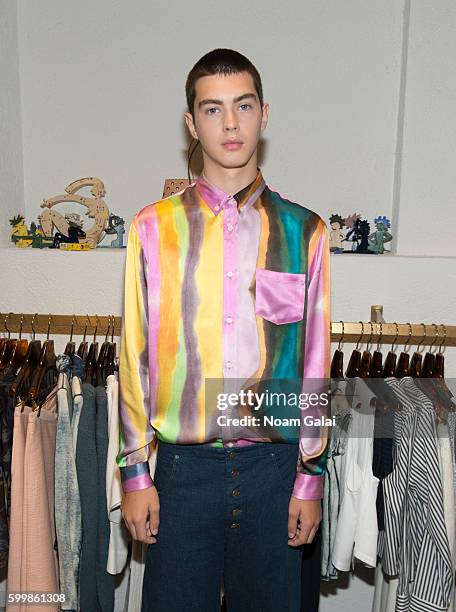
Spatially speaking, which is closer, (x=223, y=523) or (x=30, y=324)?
(x=223, y=523)

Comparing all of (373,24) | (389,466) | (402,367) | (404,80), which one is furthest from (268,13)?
(389,466)

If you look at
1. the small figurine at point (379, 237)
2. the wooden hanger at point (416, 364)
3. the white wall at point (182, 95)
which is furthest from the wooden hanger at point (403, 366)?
the white wall at point (182, 95)

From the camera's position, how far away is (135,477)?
1.24m

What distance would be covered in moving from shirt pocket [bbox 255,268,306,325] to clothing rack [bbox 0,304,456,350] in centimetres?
44

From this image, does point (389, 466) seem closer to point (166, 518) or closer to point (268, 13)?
point (166, 518)

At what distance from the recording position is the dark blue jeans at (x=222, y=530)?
1239mm

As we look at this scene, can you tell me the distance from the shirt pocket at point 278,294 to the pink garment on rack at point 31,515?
2.19 ft

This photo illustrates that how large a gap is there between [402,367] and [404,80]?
2.95 feet

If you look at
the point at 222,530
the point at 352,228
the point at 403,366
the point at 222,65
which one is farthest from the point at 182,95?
the point at 222,530

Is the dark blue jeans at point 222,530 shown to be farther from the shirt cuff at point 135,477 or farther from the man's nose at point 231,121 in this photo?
the man's nose at point 231,121

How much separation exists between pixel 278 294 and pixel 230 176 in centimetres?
27

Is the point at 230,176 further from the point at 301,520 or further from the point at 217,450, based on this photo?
the point at 301,520

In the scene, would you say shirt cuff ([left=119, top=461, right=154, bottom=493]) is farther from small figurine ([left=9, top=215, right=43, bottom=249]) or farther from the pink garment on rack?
small figurine ([left=9, top=215, right=43, bottom=249])

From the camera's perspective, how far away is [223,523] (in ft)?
4.11
